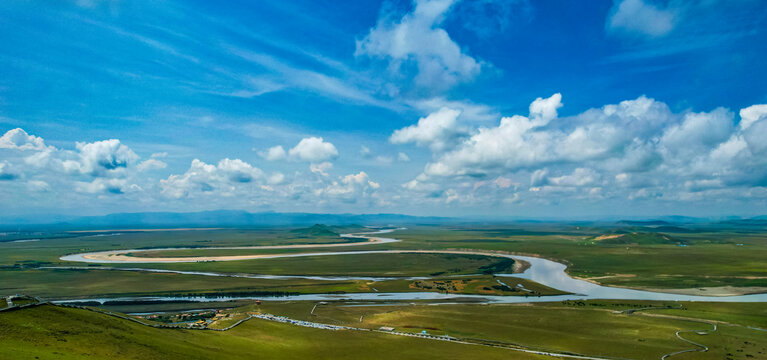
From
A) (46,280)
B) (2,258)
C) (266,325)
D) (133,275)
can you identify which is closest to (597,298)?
(266,325)

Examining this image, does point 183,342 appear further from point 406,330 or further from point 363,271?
point 363,271

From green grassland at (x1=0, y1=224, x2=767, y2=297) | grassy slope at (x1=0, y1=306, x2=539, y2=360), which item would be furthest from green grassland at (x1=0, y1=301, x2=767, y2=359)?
green grassland at (x1=0, y1=224, x2=767, y2=297)

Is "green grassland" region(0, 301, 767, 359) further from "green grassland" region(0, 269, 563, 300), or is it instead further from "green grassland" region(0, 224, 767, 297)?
"green grassland" region(0, 224, 767, 297)

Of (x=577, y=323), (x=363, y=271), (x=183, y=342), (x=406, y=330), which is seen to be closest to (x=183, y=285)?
(x=363, y=271)

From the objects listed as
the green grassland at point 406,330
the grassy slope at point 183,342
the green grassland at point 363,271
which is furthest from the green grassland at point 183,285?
the grassy slope at point 183,342

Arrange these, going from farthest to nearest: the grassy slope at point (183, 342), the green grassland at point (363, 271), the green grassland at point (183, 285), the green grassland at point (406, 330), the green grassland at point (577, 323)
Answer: the green grassland at point (363, 271), the green grassland at point (183, 285), the green grassland at point (577, 323), the green grassland at point (406, 330), the grassy slope at point (183, 342)

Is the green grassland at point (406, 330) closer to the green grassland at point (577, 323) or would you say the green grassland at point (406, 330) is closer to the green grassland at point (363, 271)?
the green grassland at point (577, 323)

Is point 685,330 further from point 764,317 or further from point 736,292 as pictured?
point 736,292

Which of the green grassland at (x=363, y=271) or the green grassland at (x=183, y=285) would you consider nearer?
the green grassland at (x=183, y=285)
